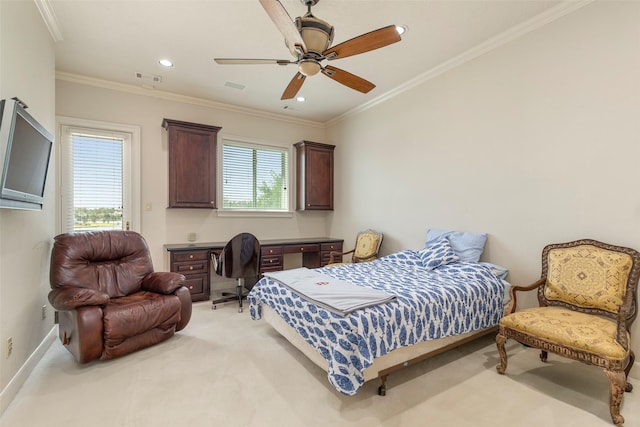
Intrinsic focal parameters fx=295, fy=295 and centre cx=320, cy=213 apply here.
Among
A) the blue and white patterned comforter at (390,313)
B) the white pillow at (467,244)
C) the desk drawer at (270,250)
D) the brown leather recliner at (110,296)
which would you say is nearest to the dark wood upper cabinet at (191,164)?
the desk drawer at (270,250)

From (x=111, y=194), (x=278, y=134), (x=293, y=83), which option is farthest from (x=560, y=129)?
(x=111, y=194)

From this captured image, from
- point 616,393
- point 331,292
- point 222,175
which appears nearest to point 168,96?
point 222,175

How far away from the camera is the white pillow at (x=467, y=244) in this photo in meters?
3.23

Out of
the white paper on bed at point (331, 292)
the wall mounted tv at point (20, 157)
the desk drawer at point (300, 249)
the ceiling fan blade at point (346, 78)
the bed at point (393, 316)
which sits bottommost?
the bed at point (393, 316)

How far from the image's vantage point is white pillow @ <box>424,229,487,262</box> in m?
3.23

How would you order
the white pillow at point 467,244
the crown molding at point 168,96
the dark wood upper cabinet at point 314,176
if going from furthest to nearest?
the dark wood upper cabinet at point 314,176 < the crown molding at point 168,96 < the white pillow at point 467,244

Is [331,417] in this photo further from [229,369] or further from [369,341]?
[229,369]

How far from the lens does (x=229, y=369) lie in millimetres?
2438

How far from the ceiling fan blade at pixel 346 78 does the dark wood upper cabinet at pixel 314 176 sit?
106 inches

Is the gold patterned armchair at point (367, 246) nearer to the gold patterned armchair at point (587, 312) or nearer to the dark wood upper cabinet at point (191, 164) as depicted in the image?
the gold patterned armchair at point (587, 312)

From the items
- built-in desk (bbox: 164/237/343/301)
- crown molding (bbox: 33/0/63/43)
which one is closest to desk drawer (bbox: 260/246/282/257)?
built-in desk (bbox: 164/237/343/301)

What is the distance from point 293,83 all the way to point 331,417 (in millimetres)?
2742

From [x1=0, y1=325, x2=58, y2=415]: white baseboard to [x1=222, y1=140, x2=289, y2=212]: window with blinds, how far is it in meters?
2.76

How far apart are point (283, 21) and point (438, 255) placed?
8.88ft
